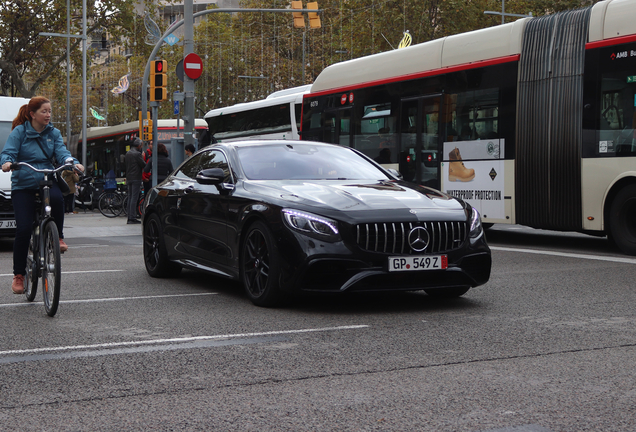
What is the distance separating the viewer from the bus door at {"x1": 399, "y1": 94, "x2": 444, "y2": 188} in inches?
590

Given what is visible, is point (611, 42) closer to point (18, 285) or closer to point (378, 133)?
point (378, 133)

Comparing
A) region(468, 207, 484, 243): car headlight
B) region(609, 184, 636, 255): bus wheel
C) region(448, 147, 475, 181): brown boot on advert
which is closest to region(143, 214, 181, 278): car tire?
region(468, 207, 484, 243): car headlight

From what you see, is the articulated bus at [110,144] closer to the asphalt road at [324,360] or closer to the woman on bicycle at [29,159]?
the woman on bicycle at [29,159]

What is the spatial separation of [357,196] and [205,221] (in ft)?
5.77

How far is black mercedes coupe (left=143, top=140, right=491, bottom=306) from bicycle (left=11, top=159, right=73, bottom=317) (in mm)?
1432

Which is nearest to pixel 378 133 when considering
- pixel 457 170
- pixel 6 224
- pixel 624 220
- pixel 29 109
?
pixel 457 170

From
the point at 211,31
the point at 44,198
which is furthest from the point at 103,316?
the point at 211,31

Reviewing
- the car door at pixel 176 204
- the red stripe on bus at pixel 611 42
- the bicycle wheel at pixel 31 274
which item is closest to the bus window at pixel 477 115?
the red stripe on bus at pixel 611 42

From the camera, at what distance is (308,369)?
5.10m

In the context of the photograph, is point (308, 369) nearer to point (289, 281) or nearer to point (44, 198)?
point (289, 281)

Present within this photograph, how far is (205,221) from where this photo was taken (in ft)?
27.9

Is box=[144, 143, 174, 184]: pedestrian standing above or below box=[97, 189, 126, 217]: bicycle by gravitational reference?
above

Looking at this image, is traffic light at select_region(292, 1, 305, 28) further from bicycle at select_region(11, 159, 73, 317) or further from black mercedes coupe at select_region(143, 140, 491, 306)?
bicycle at select_region(11, 159, 73, 317)

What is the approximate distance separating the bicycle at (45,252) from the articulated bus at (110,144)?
25.7 metres
